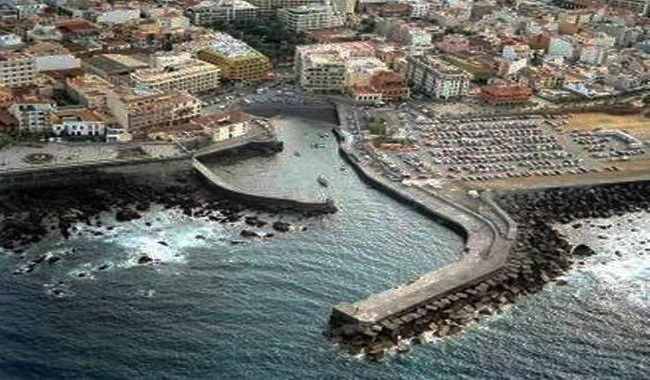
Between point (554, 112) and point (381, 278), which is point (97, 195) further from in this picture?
point (554, 112)

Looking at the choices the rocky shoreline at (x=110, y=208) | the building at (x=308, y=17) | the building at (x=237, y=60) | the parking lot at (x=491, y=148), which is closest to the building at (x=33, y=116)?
the rocky shoreline at (x=110, y=208)

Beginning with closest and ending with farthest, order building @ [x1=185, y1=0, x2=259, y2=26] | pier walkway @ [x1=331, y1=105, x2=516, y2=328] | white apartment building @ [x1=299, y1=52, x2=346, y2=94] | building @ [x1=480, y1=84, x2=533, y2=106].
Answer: pier walkway @ [x1=331, y1=105, x2=516, y2=328]
building @ [x1=480, y1=84, x2=533, y2=106]
white apartment building @ [x1=299, y1=52, x2=346, y2=94]
building @ [x1=185, y1=0, x2=259, y2=26]

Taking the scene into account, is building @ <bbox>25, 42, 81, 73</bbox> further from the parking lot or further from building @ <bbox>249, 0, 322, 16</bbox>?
building @ <bbox>249, 0, 322, 16</bbox>

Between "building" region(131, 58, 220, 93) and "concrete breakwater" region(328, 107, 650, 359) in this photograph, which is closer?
"concrete breakwater" region(328, 107, 650, 359)

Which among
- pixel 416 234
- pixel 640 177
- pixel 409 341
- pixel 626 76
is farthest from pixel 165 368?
pixel 626 76

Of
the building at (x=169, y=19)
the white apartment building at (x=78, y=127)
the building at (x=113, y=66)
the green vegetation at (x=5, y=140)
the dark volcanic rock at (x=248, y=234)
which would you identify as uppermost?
the building at (x=169, y=19)

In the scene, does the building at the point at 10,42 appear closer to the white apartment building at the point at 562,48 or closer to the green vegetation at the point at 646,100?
the white apartment building at the point at 562,48

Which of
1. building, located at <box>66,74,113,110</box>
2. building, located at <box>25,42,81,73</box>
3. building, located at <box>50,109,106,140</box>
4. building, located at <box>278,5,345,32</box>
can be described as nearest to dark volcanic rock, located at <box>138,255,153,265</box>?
building, located at <box>50,109,106,140</box>
